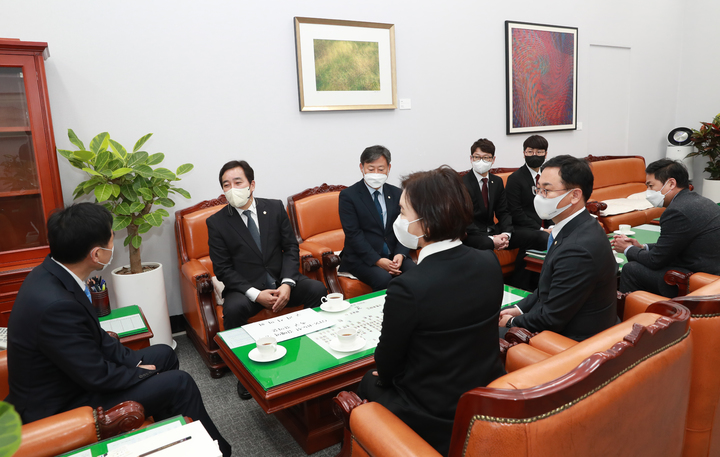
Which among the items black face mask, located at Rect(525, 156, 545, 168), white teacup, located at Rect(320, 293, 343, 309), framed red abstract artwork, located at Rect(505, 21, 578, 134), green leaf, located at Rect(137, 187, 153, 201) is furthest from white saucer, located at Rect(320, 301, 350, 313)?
framed red abstract artwork, located at Rect(505, 21, 578, 134)

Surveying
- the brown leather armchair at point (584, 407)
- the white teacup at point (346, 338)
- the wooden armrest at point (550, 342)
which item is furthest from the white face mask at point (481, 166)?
the brown leather armchair at point (584, 407)

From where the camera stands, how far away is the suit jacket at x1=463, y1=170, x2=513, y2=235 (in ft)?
13.2

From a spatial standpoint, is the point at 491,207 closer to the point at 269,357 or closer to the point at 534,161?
the point at 534,161

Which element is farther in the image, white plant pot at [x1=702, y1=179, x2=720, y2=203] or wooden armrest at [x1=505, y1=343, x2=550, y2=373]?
white plant pot at [x1=702, y1=179, x2=720, y2=203]

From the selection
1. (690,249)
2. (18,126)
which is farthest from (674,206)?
(18,126)

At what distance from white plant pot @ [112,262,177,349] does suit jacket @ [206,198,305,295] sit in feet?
1.52

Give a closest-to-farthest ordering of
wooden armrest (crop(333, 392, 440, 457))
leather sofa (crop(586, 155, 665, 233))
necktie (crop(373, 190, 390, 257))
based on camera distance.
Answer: wooden armrest (crop(333, 392, 440, 457)) < necktie (crop(373, 190, 390, 257)) < leather sofa (crop(586, 155, 665, 233))

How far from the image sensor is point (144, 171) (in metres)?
2.91

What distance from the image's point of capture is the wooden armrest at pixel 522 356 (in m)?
1.60

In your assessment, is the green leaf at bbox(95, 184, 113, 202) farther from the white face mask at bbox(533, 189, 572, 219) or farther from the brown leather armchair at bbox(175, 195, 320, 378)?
the white face mask at bbox(533, 189, 572, 219)

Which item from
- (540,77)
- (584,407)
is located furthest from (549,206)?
(540,77)

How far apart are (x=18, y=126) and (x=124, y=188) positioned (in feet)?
2.15

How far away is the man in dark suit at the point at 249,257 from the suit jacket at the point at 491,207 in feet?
5.84

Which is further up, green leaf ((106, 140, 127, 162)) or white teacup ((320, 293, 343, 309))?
green leaf ((106, 140, 127, 162))
